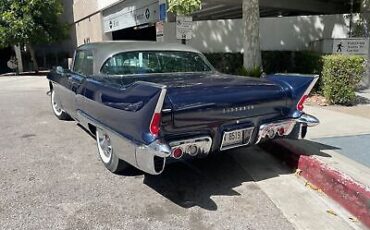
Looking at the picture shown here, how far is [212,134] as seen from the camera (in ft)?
12.3

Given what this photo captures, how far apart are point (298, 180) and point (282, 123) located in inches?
29.1

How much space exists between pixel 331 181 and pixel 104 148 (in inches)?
111

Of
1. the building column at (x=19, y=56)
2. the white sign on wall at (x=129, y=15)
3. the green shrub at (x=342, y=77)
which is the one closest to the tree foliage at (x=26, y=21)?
the white sign on wall at (x=129, y=15)

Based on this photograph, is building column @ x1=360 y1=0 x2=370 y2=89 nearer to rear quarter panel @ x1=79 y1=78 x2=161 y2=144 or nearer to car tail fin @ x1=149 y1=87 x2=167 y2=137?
rear quarter panel @ x1=79 y1=78 x2=161 y2=144

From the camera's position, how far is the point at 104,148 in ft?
15.6

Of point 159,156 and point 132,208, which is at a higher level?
point 159,156

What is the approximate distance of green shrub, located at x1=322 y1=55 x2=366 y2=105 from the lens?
800 centimetres

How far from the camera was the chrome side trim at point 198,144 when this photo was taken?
3.54 metres

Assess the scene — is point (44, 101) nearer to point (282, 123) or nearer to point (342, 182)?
point (282, 123)

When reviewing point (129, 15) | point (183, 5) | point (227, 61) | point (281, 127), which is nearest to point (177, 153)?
point (281, 127)

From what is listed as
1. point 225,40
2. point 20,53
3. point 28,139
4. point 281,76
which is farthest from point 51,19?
point 281,76

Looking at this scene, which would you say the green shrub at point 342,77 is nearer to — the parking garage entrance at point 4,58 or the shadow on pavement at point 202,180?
the shadow on pavement at point 202,180

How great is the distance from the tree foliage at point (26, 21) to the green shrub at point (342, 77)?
18933 mm

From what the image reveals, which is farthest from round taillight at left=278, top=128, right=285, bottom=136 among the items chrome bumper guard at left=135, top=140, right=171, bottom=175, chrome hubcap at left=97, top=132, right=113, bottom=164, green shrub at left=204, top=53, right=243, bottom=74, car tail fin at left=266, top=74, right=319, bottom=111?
green shrub at left=204, top=53, right=243, bottom=74
